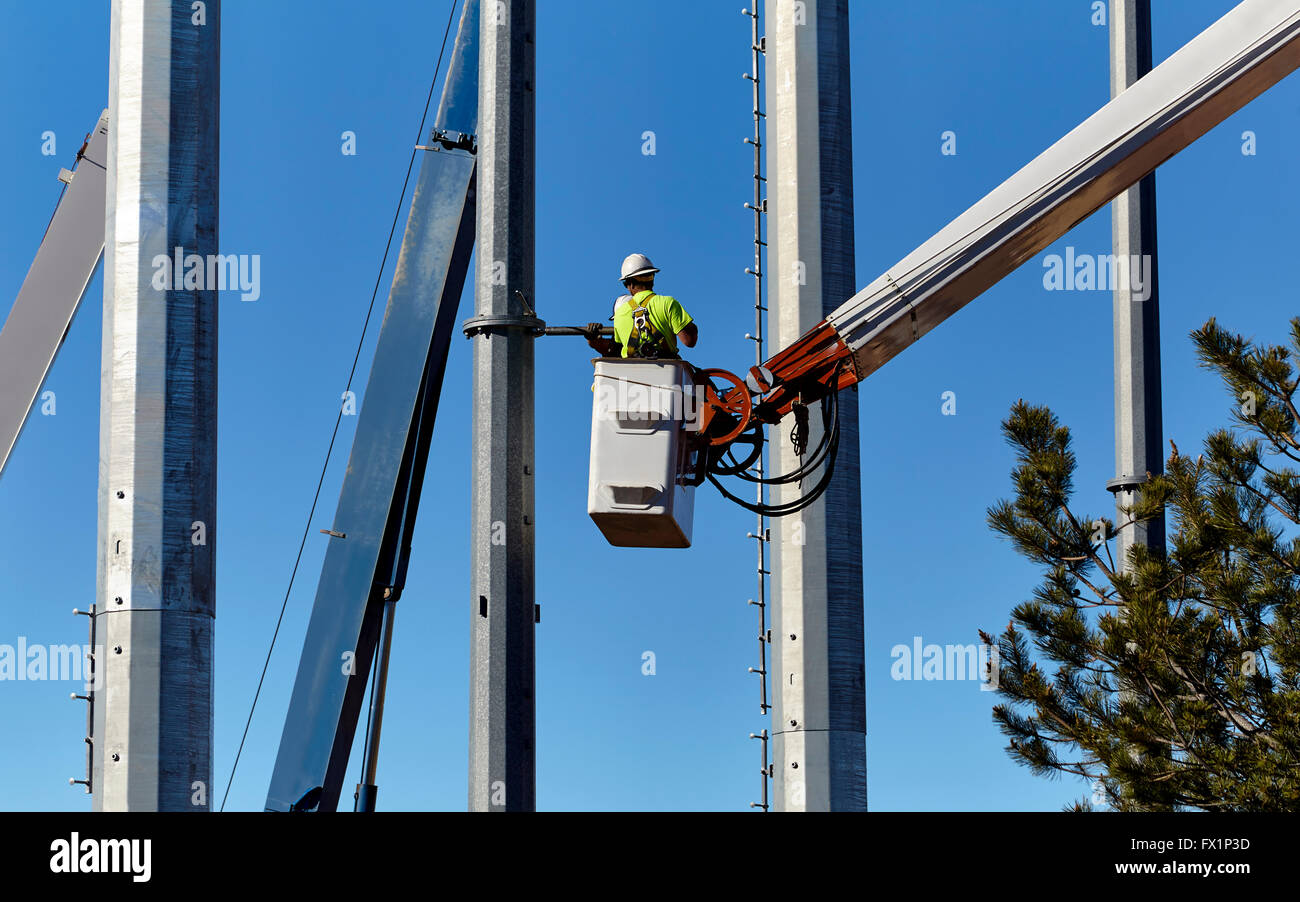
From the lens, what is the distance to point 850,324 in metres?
9.06

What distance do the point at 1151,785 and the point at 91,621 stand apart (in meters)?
6.99

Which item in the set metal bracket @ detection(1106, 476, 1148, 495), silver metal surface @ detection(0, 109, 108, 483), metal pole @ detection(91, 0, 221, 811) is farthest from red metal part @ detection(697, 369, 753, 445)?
silver metal surface @ detection(0, 109, 108, 483)

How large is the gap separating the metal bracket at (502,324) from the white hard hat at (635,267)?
0.74 metres

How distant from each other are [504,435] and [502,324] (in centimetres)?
58

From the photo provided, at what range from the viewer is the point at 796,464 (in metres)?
11.6

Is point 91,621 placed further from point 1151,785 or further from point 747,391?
point 1151,785

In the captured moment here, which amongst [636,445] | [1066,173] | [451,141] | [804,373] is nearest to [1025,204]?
[1066,173]

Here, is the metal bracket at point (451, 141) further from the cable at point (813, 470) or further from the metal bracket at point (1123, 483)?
the metal bracket at point (1123, 483)

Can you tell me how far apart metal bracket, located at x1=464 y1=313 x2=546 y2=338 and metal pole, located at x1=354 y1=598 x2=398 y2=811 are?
16.5 feet

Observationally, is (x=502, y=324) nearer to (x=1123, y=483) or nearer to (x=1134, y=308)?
(x=1123, y=483)

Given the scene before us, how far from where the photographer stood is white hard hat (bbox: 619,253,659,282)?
8500 mm

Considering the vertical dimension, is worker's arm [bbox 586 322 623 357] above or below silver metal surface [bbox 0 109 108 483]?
below
